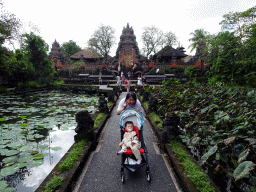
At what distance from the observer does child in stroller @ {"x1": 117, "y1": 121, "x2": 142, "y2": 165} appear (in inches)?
92.1

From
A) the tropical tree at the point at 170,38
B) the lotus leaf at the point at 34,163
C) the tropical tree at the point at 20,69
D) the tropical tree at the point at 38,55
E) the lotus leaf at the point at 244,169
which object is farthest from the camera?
the tropical tree at the point at 170,38

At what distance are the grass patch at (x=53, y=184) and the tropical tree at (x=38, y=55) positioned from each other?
59.5 ft

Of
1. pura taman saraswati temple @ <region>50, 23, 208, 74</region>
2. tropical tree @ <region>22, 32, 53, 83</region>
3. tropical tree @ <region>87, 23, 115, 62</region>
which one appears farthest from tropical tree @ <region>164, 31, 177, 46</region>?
tropical tree @ <region>22, 32, 53, 83</region>

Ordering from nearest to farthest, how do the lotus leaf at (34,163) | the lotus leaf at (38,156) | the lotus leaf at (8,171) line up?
1. the lotus leaf at (8,171)
2. the lotus leaf at (34,163)
3. the lotus leaf at (38,156)

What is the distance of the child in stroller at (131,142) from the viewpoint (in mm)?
2340

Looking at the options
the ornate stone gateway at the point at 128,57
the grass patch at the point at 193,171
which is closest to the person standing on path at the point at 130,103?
the grass patch at the point at 193,171

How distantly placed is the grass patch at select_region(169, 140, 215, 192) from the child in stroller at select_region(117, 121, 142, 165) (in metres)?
0.86

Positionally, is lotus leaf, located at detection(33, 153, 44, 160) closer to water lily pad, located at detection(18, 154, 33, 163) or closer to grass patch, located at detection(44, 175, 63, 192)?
water lily pad, located at detection(18, 154, 33, 163)

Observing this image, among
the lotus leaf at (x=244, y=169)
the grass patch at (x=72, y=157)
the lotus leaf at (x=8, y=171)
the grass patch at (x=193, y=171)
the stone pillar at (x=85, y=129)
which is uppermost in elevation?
the lotus leaf at (x=244, y=169)

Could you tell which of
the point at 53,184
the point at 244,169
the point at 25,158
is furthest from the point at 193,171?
the point at 25,158

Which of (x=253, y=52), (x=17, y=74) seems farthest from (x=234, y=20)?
(x=17, y=74)

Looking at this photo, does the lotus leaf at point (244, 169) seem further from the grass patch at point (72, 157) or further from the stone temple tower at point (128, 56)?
the stone temple tower at point (128, 56)

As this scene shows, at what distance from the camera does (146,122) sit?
5.67 m

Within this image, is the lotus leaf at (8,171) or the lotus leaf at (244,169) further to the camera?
the lotus leaf at (8,171)
